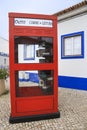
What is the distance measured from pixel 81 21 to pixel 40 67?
4801 millimetres

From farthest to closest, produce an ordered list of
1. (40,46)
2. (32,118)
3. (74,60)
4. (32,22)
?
(74,60)
(40,46)
(32,118)
(32,22)

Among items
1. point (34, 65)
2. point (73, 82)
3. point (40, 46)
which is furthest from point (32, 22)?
point (73, 82)

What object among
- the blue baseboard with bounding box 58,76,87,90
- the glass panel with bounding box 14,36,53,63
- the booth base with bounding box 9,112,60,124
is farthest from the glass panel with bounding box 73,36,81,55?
the booth base with bounding box 9,112,60,124

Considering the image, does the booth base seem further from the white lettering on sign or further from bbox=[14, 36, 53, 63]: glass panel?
the white lettering on sign

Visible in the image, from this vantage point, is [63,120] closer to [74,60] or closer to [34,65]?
[34,65]

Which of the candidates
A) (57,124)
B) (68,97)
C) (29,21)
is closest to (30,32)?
(29,21)

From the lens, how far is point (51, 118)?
5.39 meters

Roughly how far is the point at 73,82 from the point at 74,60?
1028 mm

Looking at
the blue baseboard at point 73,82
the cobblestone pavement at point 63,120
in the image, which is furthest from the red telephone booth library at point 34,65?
the blue baseboard at point 73,82

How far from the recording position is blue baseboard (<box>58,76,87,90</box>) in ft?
30.2

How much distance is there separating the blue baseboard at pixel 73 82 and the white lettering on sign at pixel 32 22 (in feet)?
15.0

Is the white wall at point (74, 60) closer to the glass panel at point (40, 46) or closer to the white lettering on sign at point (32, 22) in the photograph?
the glass panel at point (40, 46)

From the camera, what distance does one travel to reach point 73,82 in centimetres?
973

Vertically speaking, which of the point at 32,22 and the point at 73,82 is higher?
the point at 32,22
